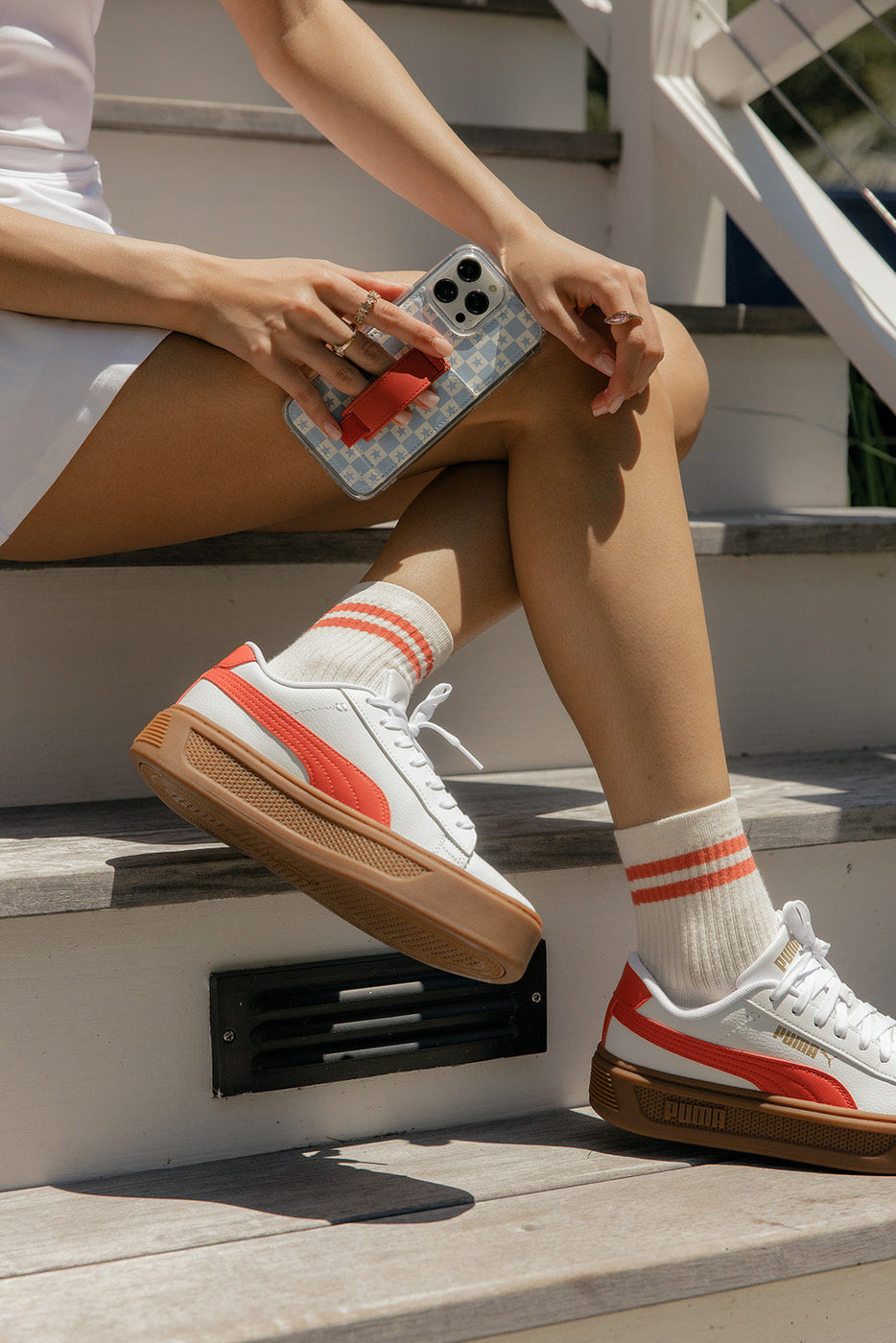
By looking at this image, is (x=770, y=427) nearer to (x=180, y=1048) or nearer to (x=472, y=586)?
(x=472, y=586)

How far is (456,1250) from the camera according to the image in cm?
73

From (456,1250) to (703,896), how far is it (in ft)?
0.85

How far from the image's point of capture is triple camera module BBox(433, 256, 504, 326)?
2.67 ft

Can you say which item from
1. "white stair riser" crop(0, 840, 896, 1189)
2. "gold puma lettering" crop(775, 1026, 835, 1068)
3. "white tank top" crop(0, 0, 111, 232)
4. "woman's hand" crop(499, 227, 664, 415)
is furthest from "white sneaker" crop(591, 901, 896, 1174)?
"white tank top" crop(0, 0, 111, 232)

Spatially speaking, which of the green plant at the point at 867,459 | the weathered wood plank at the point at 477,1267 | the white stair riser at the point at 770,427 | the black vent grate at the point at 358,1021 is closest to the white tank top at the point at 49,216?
the black vent grate at the point at 358,1021

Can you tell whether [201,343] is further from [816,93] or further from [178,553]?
[816,93]

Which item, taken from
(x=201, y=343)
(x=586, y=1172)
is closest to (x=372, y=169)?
(x=201, y=343)

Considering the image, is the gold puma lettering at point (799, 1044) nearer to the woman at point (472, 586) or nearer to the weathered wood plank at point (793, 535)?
the woman at point (472, 586)

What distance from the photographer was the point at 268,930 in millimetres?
886

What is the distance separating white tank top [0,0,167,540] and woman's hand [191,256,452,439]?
0.17 ft

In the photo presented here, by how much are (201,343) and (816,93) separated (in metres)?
8.21

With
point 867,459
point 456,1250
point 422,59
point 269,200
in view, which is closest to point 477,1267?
point 456,1250

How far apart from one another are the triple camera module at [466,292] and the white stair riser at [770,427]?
2.19 feet

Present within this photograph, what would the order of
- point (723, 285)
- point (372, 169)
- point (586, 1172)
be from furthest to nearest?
point (723, 285) < point (372, 169) < point (586, 1172)
